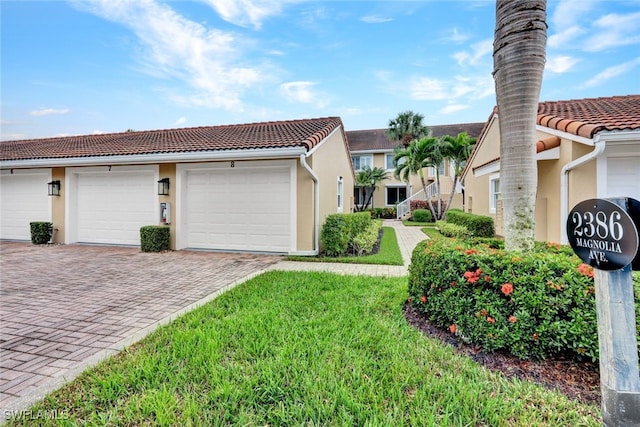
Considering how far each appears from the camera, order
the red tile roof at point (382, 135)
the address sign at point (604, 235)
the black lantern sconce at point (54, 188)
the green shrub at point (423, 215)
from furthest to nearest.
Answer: the red tile roof at point (382, 135) → the green shrub at point (423, 215) → the black lantern sconce at point (54, 188) → the address sign at point (604, 235)

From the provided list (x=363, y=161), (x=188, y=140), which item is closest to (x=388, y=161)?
(x=363, y=161)

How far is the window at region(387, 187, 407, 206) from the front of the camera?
2900 cm

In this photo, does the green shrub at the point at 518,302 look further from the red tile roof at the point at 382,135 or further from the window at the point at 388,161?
the red tile roof at the point at 382,135

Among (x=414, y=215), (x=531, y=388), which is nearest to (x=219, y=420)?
(x=531, y=388)

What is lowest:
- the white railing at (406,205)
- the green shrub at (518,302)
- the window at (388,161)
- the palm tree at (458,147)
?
the green shrub at (518,302)

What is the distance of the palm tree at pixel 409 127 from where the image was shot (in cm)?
2802

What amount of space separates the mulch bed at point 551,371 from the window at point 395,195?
26.5m

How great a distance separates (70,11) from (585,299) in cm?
1335

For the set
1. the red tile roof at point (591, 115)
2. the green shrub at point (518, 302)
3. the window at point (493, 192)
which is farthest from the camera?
the window at point (493, 192)

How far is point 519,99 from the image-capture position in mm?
3582

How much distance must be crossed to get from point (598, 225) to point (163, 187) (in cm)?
1091

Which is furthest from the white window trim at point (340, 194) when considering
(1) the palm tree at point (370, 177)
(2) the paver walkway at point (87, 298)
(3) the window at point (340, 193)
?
(1) the palm tree at point (370, 177)

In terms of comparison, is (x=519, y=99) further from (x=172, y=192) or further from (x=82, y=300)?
(x=172, y=192)

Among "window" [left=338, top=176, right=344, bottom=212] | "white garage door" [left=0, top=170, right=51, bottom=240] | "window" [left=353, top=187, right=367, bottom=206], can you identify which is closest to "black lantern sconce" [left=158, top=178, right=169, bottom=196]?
"white garage door" [left=0, top=170, right=51, bottom=240]
